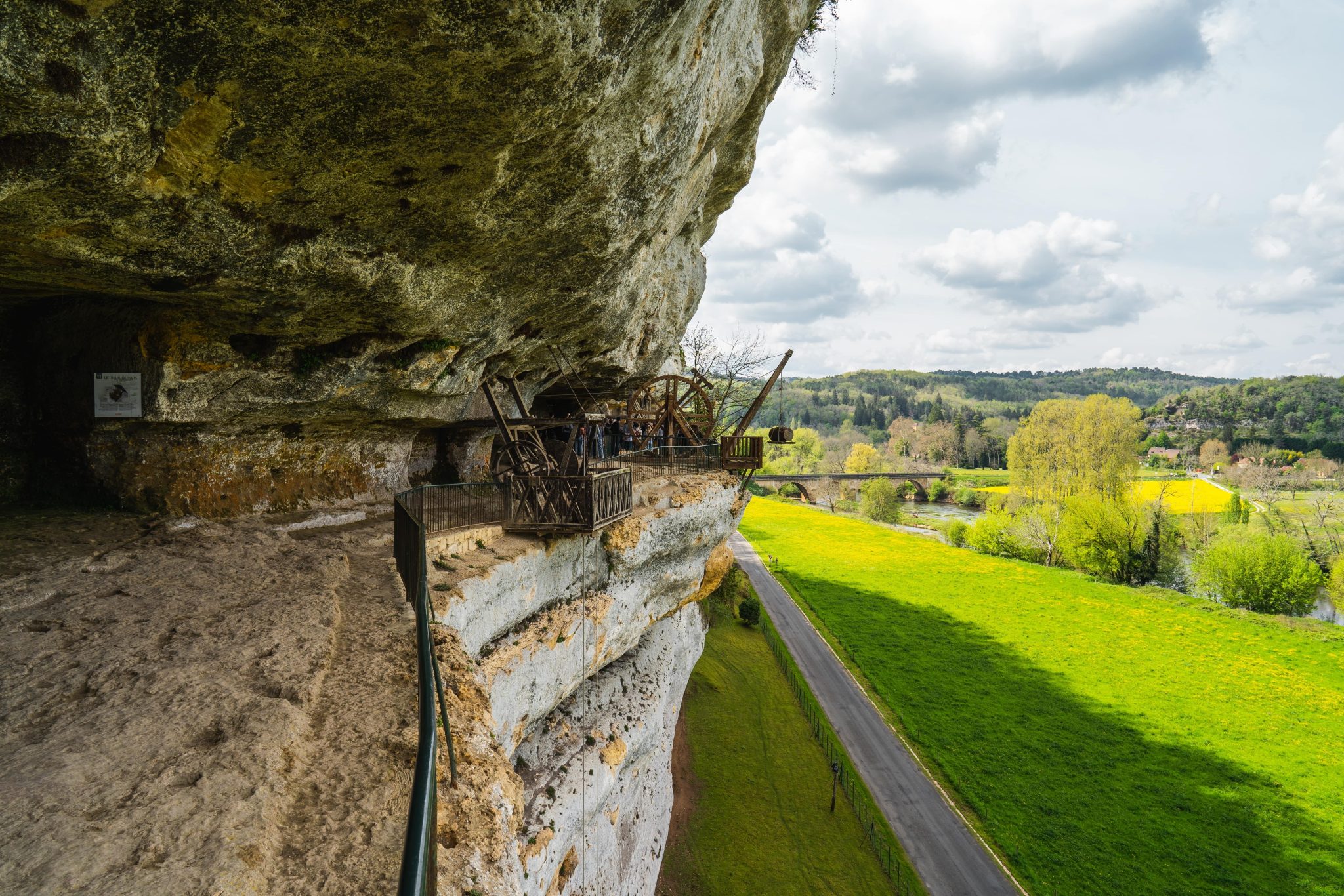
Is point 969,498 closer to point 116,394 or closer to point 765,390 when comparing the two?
point 765,390

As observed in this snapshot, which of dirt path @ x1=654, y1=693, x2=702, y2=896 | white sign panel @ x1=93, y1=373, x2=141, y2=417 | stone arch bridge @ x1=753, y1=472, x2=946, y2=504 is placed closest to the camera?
white sign panel @ x1=93, y1=373, x2=141, y2=417

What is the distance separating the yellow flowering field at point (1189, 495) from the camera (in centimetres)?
6191

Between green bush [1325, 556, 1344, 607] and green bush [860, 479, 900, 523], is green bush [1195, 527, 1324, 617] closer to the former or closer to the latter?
green bush [1325, 556, 1344, 607]

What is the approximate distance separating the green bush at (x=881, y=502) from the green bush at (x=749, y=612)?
42617mm

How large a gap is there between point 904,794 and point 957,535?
133ft

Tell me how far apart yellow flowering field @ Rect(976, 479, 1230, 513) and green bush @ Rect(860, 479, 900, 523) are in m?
10.6

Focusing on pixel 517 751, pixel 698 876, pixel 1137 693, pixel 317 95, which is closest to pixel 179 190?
pixel 317 95

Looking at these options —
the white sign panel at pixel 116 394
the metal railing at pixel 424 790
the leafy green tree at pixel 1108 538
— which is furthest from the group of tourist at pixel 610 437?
the leafy green tree at pixel 1108 538

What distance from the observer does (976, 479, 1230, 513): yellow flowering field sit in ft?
203

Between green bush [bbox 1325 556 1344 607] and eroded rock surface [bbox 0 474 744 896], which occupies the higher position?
eroded rock surface [bbox 0 474 744 896]

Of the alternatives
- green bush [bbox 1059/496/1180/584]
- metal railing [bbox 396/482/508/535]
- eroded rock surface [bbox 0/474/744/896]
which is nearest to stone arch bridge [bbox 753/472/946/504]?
green bush [bbox 1059/496/1180/584]

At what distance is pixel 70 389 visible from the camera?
9125 millimetres

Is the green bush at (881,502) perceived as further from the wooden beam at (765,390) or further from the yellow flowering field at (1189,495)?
the wooden beam at (765,390)

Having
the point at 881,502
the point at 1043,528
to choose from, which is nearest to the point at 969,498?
the point at 881,502
